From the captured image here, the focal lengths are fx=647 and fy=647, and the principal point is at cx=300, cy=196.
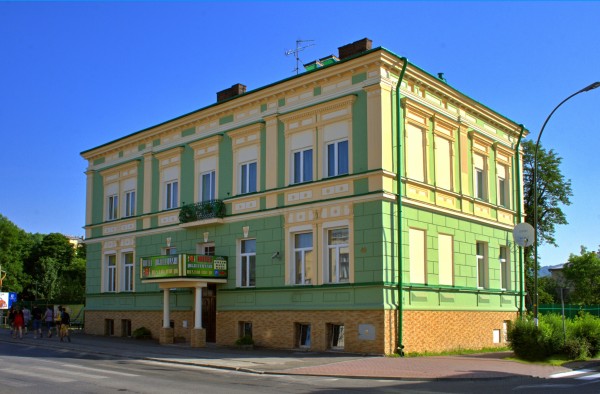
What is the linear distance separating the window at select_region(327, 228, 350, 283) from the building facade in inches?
1.9

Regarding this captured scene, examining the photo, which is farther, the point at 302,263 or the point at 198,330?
the point at 198,330

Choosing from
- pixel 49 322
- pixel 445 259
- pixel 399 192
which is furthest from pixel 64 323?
pixel 445 259

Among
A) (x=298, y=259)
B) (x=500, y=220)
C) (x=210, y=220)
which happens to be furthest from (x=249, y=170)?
(x=500, y=220)

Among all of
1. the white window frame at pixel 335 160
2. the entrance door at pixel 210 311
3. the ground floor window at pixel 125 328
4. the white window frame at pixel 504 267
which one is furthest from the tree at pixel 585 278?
the white window frame at pixel 335 160

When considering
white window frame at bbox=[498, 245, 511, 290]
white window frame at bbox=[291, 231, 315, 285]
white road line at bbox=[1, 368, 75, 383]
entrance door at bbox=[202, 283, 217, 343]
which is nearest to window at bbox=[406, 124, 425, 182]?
white window frame at bbox=[291, 231, 315, 285]

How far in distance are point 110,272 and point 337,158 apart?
56.5ft

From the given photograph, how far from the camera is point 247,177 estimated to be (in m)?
27.7

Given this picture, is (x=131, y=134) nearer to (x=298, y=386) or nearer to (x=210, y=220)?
(x=210, y=220)

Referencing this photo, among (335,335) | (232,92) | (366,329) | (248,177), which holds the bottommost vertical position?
(335,335)

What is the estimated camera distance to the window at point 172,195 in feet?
103

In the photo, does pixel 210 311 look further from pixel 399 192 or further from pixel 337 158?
pixel 399 192

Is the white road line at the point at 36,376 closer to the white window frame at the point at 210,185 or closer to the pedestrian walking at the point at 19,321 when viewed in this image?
the white window frame at the point at 210,185

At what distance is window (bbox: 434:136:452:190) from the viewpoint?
1020 inches

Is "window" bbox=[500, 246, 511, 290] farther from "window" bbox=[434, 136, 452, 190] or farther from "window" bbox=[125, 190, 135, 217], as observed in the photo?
"window" bbox=[125, 190, 135, 217]
